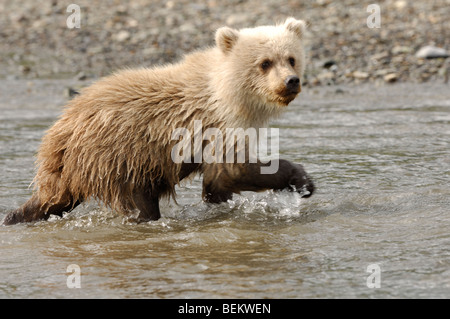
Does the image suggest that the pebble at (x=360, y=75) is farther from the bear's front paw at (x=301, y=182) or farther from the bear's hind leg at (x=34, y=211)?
the bear's hind leg at (x=34, y=211)

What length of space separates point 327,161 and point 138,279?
357 cm

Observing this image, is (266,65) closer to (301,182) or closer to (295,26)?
(295,26)

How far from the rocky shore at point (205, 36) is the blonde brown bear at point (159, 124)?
6.71 m

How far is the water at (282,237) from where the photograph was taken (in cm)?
441

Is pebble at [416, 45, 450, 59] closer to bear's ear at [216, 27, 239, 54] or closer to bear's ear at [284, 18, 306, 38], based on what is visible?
bear's ear at [284, 18, 306, 38]

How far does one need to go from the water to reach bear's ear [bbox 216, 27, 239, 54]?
4.16 ft

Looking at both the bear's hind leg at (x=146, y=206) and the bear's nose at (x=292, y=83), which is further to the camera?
the bear's hind leg at (x=146, y=206)

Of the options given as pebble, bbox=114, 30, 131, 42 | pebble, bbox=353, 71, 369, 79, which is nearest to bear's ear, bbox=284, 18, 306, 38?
pebble, bbox=353, 71, 369, 79

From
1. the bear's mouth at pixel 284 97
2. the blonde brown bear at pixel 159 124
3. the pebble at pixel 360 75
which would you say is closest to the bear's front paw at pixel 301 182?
the blonde brown bear at pixel 159 124

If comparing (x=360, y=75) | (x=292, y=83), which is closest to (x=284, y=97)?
(x=292, y=83)

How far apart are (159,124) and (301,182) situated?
3.87 feet

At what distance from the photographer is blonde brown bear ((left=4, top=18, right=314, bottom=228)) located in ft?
18.5

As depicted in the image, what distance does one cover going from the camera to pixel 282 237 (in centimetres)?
541

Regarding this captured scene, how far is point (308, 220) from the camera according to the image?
5.82m
